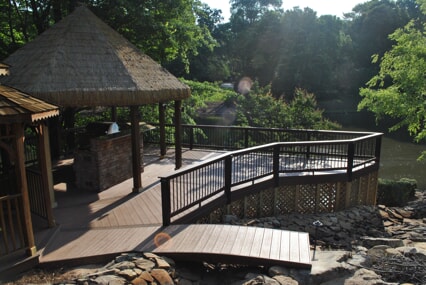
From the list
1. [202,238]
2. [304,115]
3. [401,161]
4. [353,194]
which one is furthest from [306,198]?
[401,161]

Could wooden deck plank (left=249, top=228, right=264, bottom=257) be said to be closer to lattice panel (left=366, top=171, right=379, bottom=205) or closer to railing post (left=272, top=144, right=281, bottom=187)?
railing post (left=272, top=144, right=281, bottom=187)

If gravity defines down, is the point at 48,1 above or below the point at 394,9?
below

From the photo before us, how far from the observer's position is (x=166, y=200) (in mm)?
5941

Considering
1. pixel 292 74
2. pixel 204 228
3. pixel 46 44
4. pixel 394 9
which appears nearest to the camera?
pixel 204 228

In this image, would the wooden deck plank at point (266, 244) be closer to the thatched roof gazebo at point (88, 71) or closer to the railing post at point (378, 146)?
the thatched roof gazebo at point (88, 71)

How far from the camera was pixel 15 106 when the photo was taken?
488 cm

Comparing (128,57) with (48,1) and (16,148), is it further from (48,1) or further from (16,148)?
(48,1)

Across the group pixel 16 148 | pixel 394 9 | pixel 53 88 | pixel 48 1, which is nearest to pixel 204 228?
pixel 16 148

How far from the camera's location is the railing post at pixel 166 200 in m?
5.79

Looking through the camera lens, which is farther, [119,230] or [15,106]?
[119,230]

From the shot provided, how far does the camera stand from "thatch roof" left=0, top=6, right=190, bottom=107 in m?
6.82

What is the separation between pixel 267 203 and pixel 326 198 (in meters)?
1.77

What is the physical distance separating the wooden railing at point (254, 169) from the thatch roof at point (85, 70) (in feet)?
7.18

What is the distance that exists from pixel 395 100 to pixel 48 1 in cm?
1292
